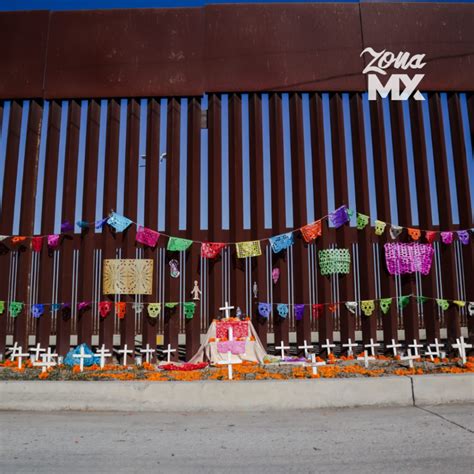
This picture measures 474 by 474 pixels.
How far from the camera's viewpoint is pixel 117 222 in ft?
32.3

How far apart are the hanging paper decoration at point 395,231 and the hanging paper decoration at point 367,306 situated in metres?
1.54

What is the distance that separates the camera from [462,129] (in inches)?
416

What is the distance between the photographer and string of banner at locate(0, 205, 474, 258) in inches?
381

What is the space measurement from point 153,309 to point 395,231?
5.52 meters

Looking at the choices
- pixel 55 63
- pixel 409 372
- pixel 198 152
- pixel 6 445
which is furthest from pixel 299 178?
pixel 6 445

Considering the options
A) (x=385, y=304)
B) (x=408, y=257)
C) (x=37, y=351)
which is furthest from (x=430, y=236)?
(x=37, y=351)

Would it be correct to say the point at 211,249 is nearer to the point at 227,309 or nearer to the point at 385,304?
the point at 227,309

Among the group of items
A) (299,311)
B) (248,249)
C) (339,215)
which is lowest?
(299,311)

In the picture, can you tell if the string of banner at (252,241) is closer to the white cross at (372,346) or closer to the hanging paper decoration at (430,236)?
the hanging paper decoration at (430,236)

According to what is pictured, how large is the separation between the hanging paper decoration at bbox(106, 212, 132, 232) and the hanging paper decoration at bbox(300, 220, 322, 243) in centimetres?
384

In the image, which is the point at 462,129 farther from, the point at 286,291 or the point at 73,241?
the point at 73,241

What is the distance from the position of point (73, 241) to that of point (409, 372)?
24.0ft

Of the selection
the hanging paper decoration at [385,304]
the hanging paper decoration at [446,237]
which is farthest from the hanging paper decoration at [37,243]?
the hanging paper decoration at [446,237]

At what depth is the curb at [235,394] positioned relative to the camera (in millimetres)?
5473
